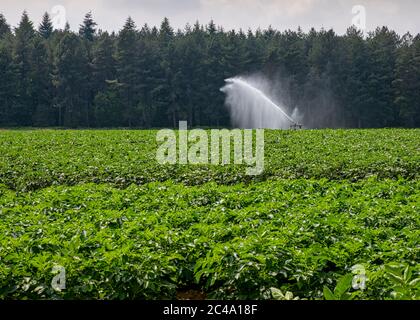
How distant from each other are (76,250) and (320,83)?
6261 cm

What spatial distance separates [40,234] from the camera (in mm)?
7395

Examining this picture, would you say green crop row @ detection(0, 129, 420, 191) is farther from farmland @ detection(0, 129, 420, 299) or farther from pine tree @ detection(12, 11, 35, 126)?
pine tree @ detection(12, 11, 35, 126)

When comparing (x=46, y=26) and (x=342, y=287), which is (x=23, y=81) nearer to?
(x=46, y=26)

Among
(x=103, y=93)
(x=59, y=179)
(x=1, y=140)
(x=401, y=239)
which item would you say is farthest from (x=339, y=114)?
(x=401, y=239)

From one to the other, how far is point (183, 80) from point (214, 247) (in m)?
58.0

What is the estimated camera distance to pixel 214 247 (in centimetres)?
658

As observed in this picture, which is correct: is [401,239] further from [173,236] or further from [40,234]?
[40,234]

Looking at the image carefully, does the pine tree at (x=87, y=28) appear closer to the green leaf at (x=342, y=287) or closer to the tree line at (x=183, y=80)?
the tree line at (x=183, y=80)

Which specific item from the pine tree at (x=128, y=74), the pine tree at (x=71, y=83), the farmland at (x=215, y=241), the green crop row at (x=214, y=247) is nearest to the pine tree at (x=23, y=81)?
the pine tree at (x=71, y=83)

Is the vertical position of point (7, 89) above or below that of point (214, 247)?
above

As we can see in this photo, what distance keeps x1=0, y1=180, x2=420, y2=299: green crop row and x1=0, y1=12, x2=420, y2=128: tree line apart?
176ft

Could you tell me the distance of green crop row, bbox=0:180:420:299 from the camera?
5.82 meters

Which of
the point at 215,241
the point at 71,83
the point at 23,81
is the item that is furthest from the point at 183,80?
the point at 215,241

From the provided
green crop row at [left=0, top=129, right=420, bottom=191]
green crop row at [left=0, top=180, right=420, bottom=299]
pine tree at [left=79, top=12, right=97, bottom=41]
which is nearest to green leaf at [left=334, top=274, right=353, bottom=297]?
green crop row at [left=0, top=180, right=420, bottom=299]
